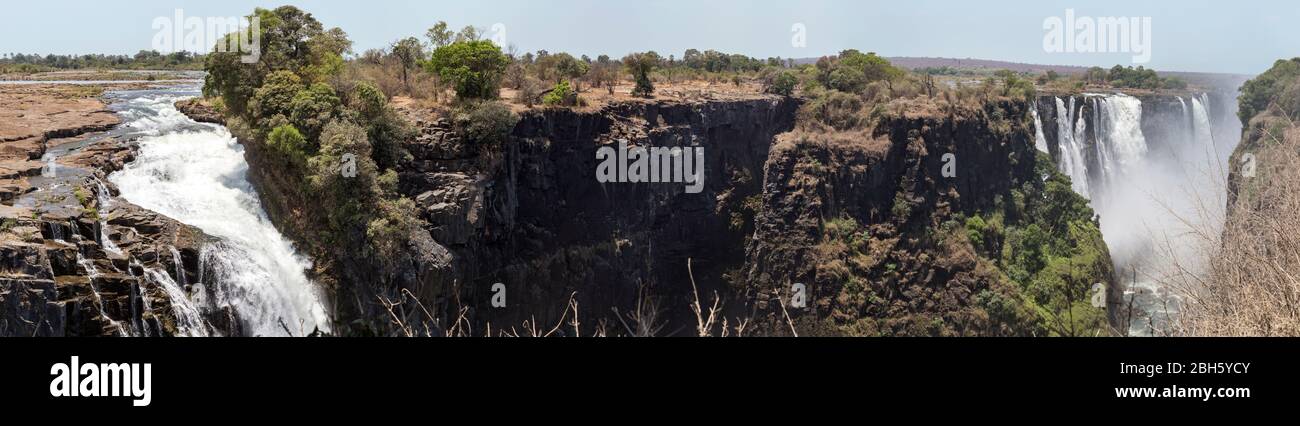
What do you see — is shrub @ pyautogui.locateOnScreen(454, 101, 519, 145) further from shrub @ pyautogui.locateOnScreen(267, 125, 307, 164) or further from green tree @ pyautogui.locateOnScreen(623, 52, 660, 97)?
green tree @ pyautogui.locateOnScreen(623, 52, 660, 97)

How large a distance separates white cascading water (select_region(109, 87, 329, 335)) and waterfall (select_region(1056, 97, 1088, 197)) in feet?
134

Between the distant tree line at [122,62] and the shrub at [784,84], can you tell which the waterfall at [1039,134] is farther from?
the distant tree line at [122,62]

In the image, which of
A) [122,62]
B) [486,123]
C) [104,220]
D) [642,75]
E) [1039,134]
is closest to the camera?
[104,220]

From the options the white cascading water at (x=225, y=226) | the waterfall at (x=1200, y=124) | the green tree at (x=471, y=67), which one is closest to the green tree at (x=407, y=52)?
the green tree at (x=471, y=67)

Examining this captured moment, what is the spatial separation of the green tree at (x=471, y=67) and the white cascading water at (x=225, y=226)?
25.2 feet

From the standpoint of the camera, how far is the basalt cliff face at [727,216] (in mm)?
30922

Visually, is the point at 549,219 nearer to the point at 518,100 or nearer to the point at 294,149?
the point at 518,100

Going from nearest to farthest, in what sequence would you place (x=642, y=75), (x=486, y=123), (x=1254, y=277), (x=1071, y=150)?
1. (x=1254, y=277)
2. (x=486, y=123)
3. (x=642, y=75)
4. (x=1071, y=150)

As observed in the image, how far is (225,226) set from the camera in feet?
78.0

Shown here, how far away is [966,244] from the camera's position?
1580 inches

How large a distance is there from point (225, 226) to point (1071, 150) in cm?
4346

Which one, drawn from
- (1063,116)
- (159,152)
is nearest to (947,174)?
(1063,116)

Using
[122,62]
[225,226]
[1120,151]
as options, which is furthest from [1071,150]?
[122,62]

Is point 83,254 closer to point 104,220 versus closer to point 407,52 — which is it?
point 104,220
